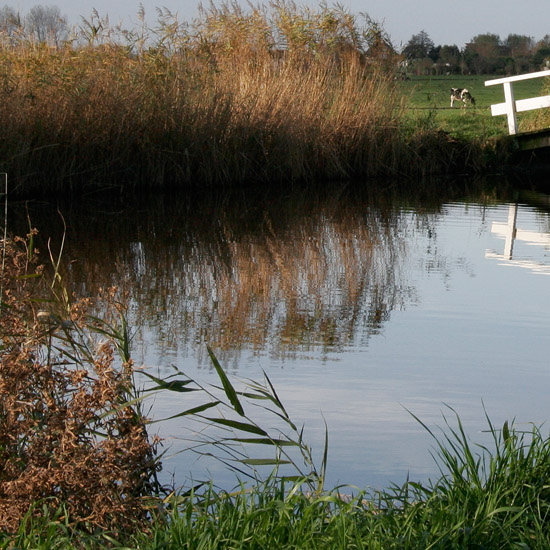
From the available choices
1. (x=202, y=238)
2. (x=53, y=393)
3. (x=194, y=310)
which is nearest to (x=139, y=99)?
(x=202, y=238)

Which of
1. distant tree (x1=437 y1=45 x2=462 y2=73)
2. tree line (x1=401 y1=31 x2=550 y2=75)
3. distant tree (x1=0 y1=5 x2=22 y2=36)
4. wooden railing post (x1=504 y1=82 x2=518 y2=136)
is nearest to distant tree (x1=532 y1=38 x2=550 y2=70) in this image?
tree line (x1=401 y1=31 x2=550 y2=75)

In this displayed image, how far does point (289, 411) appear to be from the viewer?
4.55m

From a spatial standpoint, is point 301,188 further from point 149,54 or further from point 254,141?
point 149,54

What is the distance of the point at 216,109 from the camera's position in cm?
1456

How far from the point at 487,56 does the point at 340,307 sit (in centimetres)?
7584

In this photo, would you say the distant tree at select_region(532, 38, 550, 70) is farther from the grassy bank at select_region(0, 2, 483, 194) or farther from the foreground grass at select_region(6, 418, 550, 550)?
the foreground grass at select_region(6, 418, 550, 550)

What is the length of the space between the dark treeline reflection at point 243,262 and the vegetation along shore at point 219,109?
25.7 inches

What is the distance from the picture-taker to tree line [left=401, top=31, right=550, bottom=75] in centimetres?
6831

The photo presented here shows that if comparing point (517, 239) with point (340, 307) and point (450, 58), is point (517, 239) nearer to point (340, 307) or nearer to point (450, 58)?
point (340, 307)

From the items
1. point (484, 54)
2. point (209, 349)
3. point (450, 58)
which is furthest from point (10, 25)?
point (484, 54)

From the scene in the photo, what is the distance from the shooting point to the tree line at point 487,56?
68312mm

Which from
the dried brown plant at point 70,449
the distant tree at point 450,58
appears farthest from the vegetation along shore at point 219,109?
the distant tree at point 450,58

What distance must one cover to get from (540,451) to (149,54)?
12.3 metres

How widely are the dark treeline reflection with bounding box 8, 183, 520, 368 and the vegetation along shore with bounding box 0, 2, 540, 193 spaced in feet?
2.14
